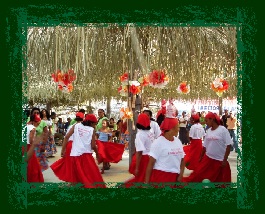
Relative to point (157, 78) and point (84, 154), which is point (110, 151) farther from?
point (157, 78)

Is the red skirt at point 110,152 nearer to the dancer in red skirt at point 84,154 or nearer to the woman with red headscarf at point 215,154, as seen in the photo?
the dancer in red skirt at point 84,154

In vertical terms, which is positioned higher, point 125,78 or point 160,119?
point 125,78

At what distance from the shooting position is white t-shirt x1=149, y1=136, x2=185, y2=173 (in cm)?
405

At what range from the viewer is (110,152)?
27.8ft

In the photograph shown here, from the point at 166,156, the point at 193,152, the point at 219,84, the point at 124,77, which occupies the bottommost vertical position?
the point at 193,152

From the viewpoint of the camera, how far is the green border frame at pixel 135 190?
254 centimetres

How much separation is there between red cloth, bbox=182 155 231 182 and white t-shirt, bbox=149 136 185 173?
2.24 m

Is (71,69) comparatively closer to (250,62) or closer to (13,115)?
(13,115)

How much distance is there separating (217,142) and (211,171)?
0.63m

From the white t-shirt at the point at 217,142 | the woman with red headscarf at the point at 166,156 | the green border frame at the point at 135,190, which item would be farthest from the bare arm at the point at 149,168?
the white t-shirt at the point at 217,142

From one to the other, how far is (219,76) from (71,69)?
4398mm

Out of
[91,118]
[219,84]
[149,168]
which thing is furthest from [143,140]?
[219,84]

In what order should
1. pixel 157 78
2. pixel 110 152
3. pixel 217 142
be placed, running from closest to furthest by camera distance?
pixel 217 142 < pixel 157 78 < pixel 110 152

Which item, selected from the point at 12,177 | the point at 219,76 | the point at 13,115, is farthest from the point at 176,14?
the point at 219,76
